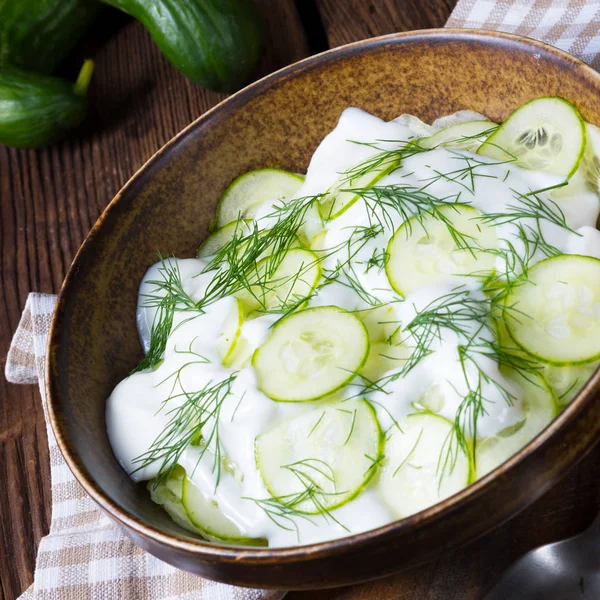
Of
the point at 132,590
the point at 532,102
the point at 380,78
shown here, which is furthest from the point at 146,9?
the point at 132,590

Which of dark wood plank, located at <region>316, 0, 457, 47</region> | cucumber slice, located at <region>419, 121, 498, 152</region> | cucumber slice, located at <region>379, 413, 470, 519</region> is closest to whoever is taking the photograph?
cucumber slice, located at <region>379, 413, 470, 519</region>

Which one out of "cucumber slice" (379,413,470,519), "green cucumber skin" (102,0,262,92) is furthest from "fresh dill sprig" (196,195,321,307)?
"green cucumber skin" (102,0,262,92)

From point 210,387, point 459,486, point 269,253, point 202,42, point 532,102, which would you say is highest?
point 202,42

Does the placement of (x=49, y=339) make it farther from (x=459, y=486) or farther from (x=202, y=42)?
(x=202, y=42)

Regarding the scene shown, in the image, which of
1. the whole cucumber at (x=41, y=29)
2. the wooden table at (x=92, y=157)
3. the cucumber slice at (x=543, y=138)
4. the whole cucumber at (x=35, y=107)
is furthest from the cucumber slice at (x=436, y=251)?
the whole cucumber at (x=41, y=29)

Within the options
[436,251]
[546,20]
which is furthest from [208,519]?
[546,20]

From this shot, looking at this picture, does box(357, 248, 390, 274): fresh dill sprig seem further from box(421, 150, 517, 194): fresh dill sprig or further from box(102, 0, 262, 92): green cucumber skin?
box(102, 0, 262, 92): green cucumber skin

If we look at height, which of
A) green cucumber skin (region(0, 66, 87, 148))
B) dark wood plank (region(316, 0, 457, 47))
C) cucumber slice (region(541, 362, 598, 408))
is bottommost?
cucumber slice (region(541, 362, 598, 408))
